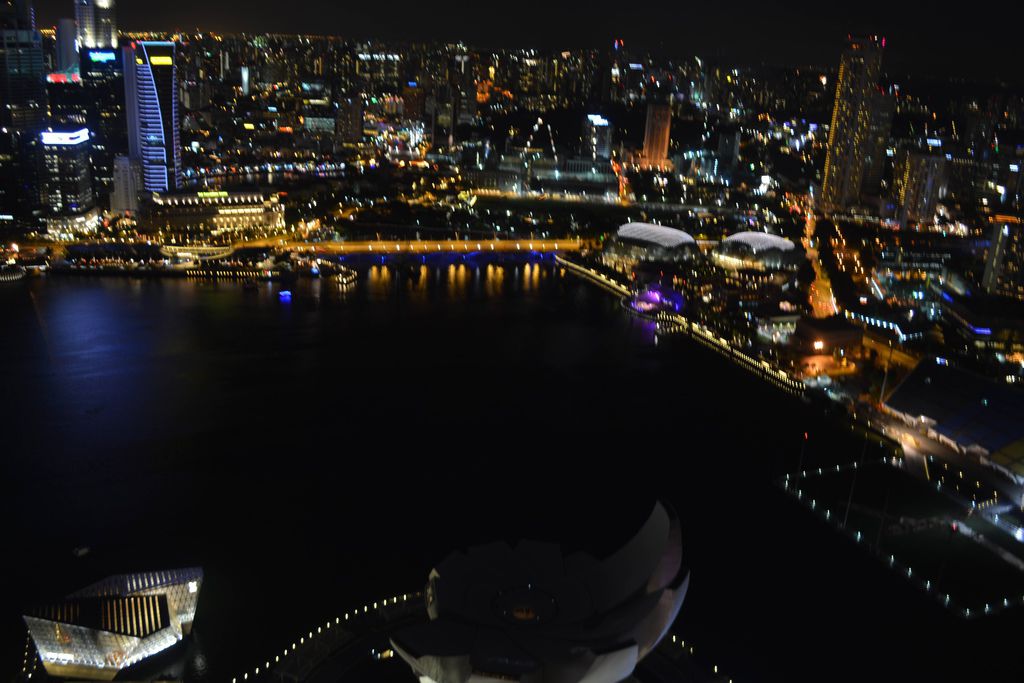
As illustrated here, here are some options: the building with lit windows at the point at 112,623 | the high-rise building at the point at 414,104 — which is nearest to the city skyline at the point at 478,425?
the building with lit windows at the point at 112,623

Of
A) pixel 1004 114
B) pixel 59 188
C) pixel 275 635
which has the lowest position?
pixel 275 635

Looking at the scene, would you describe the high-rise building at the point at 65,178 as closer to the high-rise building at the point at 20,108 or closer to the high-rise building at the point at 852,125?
the high-rise building at the point at 20,108

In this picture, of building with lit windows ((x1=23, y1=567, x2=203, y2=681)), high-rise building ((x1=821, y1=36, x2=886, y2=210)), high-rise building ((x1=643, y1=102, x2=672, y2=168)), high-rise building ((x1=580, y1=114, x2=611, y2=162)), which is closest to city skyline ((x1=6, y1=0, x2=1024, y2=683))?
building with lit windows ((x1=23, y1=567, x2=203, y2=681))

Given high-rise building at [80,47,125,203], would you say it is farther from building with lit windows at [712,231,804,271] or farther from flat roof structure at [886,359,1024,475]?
flat roof structure at [886,359,1024,475]

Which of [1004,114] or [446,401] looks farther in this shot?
[1004,114]

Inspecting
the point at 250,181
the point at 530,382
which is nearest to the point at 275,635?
the point at 530,382

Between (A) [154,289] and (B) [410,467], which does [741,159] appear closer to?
(A) [154,289]
